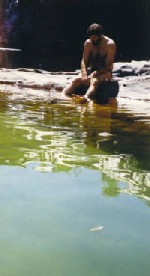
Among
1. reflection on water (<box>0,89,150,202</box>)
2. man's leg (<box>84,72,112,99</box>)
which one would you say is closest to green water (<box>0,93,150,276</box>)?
reflection on water (<box>0,89,150,202</box>)

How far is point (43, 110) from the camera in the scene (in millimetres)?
6730

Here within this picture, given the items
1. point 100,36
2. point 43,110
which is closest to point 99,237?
point 43,110

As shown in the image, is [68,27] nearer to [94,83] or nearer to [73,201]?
[94,83]

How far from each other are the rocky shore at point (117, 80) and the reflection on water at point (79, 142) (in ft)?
5.10

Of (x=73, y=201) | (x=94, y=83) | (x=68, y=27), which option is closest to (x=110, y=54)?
(x=94, y=83)

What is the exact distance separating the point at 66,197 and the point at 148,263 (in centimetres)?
89

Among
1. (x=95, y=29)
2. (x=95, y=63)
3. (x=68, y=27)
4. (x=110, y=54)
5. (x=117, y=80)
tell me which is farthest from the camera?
(x=68, y=27)

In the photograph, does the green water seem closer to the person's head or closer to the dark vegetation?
the person's head

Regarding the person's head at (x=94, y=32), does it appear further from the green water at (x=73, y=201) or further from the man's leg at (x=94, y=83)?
the green water at (x=73, y=201)

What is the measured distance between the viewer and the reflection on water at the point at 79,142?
11.0 ft

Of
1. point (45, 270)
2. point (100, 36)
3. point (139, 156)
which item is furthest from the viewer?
point (100, 36)

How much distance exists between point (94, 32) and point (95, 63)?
0.94 m

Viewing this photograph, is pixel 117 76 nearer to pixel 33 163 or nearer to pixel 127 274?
pixel 33 163

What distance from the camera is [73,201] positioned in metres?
2.65
